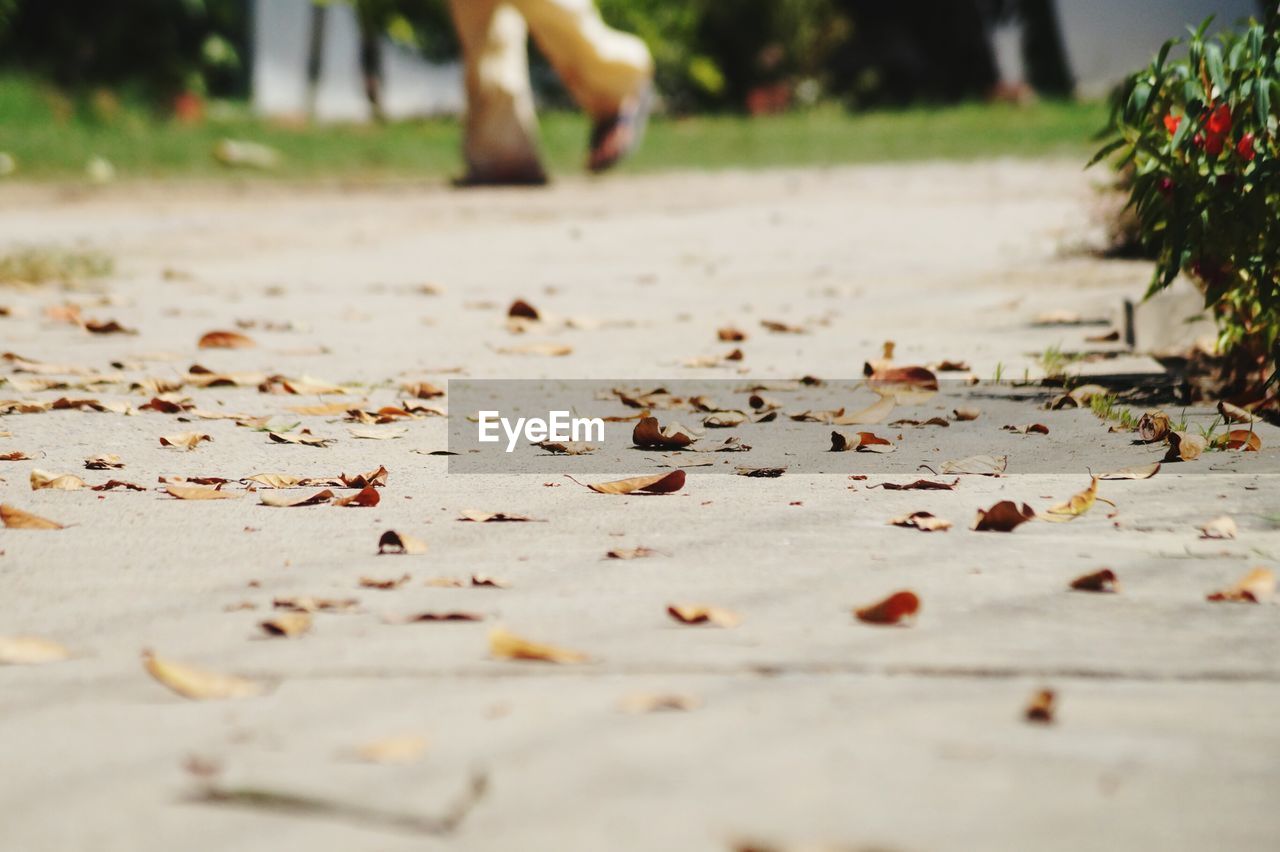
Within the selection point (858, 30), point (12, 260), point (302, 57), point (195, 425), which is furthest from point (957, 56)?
point (195, 425)

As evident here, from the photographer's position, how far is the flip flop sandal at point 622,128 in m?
12.5

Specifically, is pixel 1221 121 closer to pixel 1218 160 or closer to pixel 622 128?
pixel 1218 160

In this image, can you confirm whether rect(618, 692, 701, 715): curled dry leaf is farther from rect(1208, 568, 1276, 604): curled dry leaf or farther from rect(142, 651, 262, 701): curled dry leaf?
rect(1208, 568, 1276, 604): curled dry leaf

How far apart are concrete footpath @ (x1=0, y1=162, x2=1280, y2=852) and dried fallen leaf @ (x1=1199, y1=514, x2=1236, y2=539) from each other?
23 mm

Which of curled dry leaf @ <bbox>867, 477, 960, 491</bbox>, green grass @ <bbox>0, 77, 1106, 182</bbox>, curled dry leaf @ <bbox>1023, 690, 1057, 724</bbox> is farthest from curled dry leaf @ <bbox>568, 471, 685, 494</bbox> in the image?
green grass @ <bbox>0, 77, 1106, 182</bbox>

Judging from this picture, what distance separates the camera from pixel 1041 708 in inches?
79.0

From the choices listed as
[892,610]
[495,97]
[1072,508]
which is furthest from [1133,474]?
[495,97]

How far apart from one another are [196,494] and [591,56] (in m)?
8.91

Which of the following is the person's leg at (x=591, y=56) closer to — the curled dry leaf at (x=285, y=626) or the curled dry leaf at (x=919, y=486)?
the curled dry leaf at (x=919, y=486)

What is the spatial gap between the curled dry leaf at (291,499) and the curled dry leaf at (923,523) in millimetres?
1057

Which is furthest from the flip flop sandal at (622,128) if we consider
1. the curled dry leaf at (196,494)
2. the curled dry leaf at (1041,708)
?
the curled dry leaf at (1041,708)

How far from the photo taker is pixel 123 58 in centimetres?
2316

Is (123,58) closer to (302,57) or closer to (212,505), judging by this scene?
(302,57)

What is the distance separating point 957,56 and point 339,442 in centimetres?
2362
